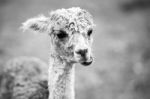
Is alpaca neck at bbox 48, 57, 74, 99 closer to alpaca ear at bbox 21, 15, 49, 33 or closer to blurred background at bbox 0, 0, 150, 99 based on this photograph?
alpaca ear at bbox 21, 15, 49, 33

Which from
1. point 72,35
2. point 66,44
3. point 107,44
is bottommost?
point 66,44

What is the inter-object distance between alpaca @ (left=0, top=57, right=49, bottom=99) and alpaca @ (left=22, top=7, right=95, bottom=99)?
65 centimetres

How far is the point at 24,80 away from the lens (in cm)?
523

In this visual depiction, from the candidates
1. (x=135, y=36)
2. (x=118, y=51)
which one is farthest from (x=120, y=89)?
(x=135, y=36)

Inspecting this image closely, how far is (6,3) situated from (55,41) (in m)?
13.4

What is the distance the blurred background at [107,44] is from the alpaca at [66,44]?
3.36 m

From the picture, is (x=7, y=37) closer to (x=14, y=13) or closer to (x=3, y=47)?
(x=3, y=47)

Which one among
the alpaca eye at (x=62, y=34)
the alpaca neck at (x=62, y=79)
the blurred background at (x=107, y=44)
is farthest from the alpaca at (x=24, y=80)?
the blurred background at (x=107, y=44)

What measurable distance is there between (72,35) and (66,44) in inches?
6.4

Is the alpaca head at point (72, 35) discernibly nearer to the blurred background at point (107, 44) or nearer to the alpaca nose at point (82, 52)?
the alpaca nose at point (82, 52)

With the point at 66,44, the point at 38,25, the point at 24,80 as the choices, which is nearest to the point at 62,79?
the point at 66,44

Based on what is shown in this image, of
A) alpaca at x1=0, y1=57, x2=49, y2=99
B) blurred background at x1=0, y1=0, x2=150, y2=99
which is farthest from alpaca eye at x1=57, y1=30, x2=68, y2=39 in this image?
blurred background at x1=0, y1=0, x2=150, y2=99

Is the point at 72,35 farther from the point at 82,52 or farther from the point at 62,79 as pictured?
the point at 62,79

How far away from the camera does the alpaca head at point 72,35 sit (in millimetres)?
3645
